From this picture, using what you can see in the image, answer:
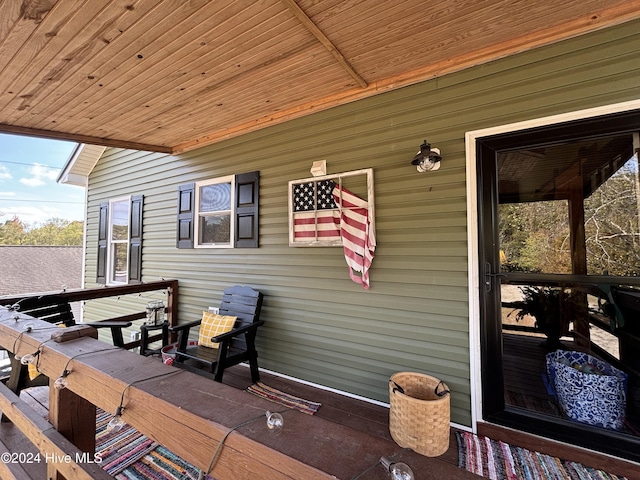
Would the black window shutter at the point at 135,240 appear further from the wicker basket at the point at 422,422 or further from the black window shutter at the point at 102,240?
the wicker basket at the point at 422,422

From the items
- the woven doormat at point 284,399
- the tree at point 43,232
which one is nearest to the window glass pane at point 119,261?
the woven doormat at point 284,399

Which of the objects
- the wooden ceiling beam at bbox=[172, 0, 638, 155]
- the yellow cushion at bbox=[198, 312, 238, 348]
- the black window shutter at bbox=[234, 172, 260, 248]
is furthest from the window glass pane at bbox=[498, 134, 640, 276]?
the yellow cushion at bbox=[198, 312, 238, 348]

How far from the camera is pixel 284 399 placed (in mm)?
2752

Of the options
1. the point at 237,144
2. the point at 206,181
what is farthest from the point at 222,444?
the point at 206,181

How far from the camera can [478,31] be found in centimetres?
196

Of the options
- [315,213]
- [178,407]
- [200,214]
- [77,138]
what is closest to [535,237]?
[315,213]

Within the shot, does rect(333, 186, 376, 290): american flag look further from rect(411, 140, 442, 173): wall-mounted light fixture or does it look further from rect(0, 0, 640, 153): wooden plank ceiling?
rect(0, 0, 640, 153): wooden plank ceiling

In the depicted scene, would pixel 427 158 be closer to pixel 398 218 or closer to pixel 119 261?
pixel 398 218

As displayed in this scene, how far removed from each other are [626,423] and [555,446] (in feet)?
1.44

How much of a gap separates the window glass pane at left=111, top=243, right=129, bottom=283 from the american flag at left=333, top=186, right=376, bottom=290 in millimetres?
4572

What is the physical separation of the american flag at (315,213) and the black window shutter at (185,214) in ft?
5.96

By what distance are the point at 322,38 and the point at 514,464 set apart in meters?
3.06

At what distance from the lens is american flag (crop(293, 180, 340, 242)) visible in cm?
290

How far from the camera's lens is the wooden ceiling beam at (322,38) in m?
1.71
